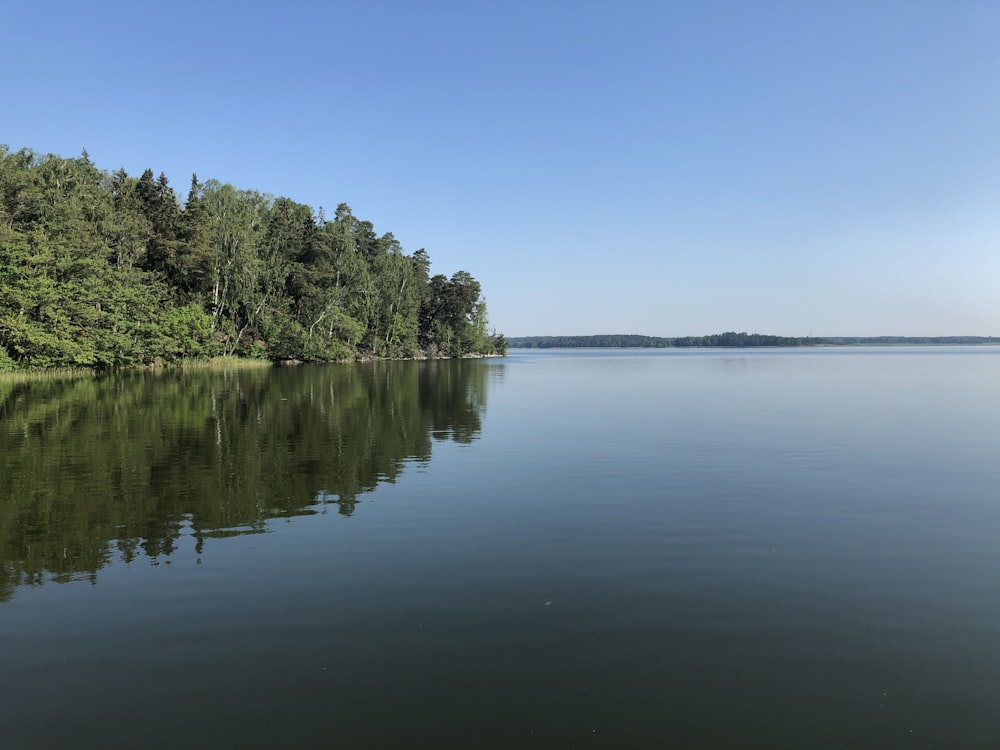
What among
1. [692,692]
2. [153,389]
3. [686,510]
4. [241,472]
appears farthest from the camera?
[153,389]

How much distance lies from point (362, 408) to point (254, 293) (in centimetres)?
6782

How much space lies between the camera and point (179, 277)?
8756 cm

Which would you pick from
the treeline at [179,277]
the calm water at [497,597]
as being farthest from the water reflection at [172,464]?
the treeline at [179,277]

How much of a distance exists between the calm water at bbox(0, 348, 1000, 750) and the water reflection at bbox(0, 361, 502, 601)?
138 mm

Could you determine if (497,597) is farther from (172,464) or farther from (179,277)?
(179,277)

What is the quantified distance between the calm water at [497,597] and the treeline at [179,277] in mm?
41152

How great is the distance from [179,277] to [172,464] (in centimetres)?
7763

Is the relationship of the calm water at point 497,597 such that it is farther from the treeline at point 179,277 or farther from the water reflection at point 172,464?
the treeline at point 179,277

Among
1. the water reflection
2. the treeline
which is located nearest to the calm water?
the water reflection

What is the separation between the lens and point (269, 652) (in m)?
7.87

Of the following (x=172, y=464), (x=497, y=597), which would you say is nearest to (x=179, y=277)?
(x=172, y=464)

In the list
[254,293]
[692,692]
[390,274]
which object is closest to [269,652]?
[692,692]

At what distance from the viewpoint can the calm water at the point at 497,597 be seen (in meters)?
6.47

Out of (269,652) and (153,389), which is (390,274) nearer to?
(153,389)
